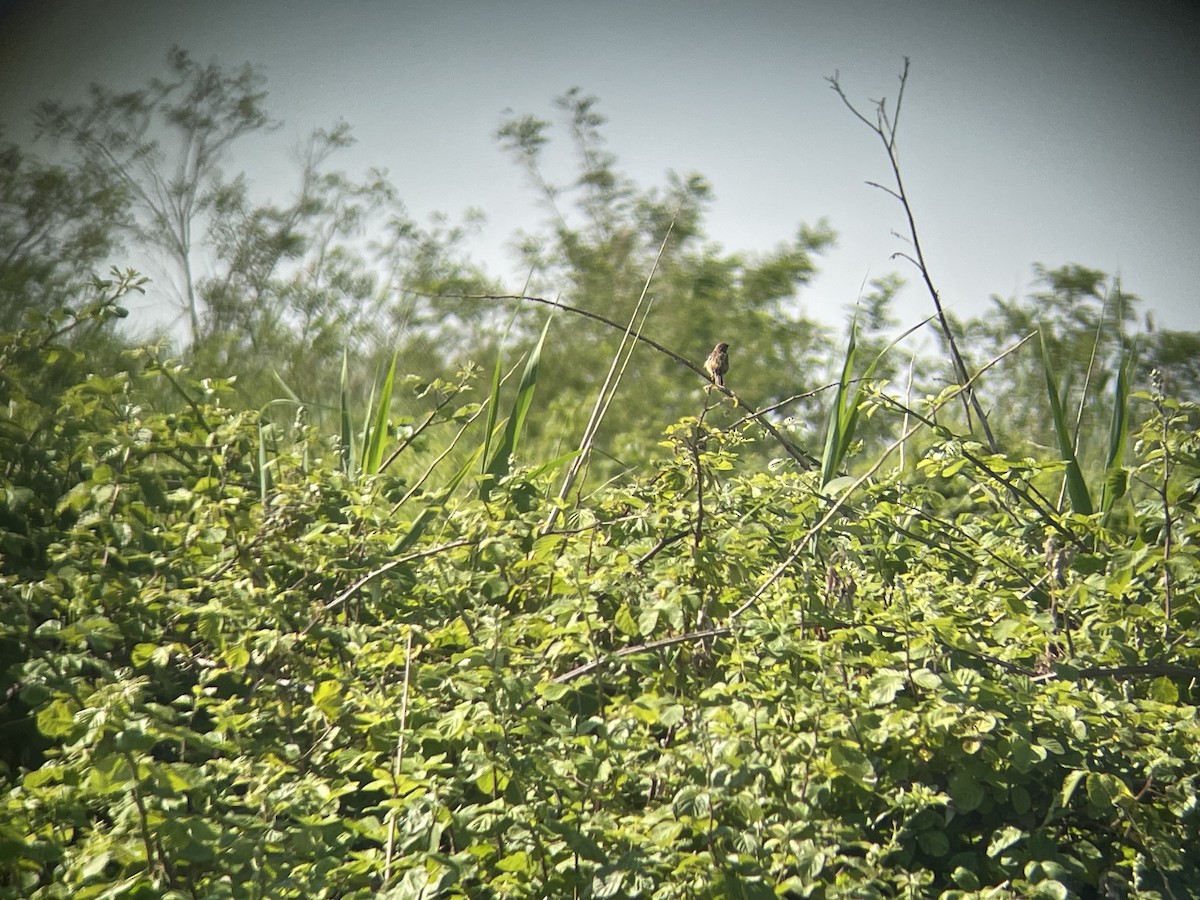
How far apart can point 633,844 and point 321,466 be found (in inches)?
43.6

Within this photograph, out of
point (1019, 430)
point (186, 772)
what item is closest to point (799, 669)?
point (186, 772)

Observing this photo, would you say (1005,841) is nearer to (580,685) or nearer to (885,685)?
(885,685)

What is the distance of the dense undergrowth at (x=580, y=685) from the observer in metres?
1.20

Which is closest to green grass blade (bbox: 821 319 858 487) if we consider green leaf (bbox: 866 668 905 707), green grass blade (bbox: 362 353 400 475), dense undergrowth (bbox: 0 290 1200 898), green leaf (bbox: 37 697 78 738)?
dense undergrowth (bbox: 0 290 1200 898)

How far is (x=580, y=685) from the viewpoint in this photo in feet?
4.97

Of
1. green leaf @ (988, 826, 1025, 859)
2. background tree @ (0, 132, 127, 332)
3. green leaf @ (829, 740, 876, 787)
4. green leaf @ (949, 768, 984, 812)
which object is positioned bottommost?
green leaf @ (988, 826, 1025, 859)

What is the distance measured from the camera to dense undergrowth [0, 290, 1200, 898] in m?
1.20

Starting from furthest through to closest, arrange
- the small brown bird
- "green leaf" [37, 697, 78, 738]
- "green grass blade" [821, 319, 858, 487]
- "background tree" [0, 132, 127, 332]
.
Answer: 1. "background tree" [0, 132, 127, 332]
2. the small brown bird
3. "green grass blade" [821, 319, 858, 487]
4. "green leaf" [37, 697, 78, 738]

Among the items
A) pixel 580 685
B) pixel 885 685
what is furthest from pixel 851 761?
pixel 580 685

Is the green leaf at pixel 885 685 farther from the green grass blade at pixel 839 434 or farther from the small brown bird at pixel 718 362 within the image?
the small brown bird at pixel 718 362

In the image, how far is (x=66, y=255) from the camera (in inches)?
138

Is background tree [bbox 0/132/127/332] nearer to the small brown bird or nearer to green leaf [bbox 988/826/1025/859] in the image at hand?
the small brown bird

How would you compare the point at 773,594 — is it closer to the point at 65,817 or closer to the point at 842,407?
the point at 842,407

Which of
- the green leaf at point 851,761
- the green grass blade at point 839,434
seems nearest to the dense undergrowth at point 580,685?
the green leaf at point 851,761
